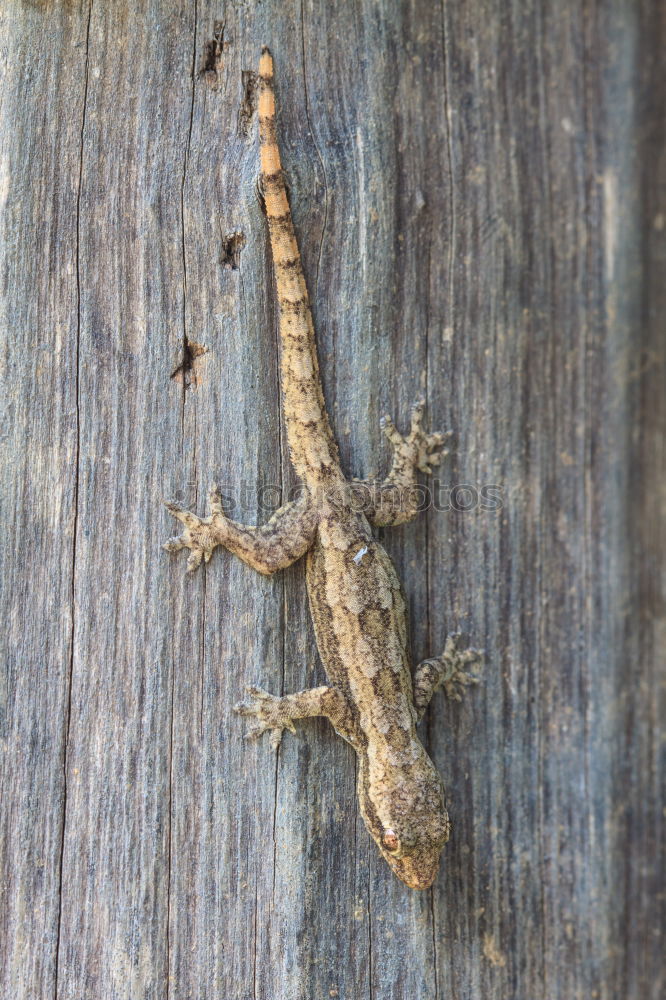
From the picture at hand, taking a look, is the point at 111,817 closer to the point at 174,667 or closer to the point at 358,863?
the point at 174,667

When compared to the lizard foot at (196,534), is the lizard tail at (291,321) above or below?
above

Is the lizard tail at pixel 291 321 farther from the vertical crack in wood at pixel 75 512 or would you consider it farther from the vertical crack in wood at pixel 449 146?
the vertical crack in wood at pixel 75 512

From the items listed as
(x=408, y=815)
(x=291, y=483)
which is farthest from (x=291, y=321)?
(x=408, y=815)

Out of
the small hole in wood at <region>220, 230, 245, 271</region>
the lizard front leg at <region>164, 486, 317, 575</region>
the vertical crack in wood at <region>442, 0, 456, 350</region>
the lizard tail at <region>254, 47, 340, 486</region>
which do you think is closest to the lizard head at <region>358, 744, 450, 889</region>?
the lizard front leg at <region>164, 486, 317, 575</region>

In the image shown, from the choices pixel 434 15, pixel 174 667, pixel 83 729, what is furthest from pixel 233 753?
pixel 434 15

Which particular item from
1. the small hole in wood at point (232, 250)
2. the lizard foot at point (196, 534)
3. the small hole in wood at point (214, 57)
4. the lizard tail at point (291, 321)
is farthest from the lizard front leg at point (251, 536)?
the small hole in wood at point (214, 57)

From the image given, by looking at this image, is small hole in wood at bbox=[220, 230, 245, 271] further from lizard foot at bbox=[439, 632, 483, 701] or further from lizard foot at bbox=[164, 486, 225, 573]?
lizard foot at bbox=[439, 632, 483, 701]
